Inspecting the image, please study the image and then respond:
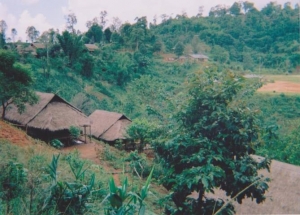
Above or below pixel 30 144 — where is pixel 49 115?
below

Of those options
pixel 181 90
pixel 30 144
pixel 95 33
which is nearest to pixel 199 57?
pixel 95 33

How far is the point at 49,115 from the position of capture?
14.2 metres

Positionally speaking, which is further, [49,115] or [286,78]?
[286,78]

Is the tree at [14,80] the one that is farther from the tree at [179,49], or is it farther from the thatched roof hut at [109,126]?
the tree at [179,49]

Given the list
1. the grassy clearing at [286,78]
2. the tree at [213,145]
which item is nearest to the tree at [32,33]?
the grassy clearing at [286,78]

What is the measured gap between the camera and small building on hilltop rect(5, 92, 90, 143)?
46.1 ft

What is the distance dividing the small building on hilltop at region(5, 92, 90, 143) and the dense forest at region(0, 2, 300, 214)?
3.88 ft

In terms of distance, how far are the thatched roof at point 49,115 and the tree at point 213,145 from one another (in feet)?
33.0

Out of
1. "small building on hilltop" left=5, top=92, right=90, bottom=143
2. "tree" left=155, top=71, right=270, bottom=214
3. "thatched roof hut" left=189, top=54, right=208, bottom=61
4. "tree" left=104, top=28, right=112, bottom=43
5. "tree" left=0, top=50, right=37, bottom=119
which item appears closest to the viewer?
"tree" left=155, top=71, right=270, bottom=214

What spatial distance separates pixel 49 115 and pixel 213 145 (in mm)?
11182

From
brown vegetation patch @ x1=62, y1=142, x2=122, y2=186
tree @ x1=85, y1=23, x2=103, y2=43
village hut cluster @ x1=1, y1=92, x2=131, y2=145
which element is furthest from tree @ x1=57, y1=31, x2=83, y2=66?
tree @ x1=85, y1=23, x2=103, y2=43

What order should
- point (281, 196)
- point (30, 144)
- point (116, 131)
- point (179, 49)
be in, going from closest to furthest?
point (281, 196) → point (30, 144) → point (116, 131) → point (179, 49)

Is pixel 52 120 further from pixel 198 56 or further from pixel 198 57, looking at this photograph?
pixel 198 56

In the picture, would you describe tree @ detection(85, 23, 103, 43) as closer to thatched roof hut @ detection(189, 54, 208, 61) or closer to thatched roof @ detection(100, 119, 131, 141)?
thatched roof hut @ detection(189, 54, 208, 61)
